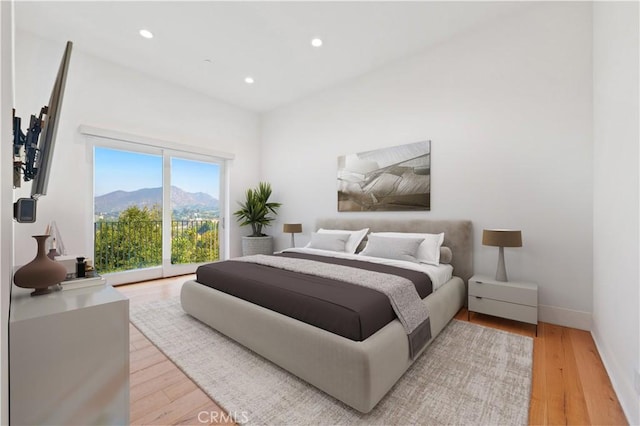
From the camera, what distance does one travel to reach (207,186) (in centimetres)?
503

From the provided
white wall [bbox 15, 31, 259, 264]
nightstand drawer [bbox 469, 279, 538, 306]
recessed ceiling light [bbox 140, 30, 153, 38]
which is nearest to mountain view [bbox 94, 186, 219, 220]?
white wall [bbox 15, 31, 259, 264]

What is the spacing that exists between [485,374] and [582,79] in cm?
281

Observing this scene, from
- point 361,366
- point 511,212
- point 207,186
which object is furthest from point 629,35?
point 207,186

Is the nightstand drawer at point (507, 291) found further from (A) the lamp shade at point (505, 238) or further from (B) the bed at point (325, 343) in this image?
(A) the lamp shade at point (505, 238)

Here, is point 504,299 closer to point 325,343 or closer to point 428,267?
point 428,267

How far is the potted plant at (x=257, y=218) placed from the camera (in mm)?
5012

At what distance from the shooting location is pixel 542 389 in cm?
171

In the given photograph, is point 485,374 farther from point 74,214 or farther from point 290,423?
point 74,214

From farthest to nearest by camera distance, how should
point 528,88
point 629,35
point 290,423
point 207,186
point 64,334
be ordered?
point 207,186 < point 528,88 < point 629,35 < point 290,423 < point 64,334

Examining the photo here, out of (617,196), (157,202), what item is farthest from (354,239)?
(157,202)

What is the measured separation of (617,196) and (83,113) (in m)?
5.51

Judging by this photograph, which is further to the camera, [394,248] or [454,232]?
[454,232]

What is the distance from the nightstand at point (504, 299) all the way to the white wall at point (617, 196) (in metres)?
0.44

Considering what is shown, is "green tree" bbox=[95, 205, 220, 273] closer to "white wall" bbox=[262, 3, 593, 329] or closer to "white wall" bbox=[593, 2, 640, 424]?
"white wall" bbox=[262, 3, 593, 329]
